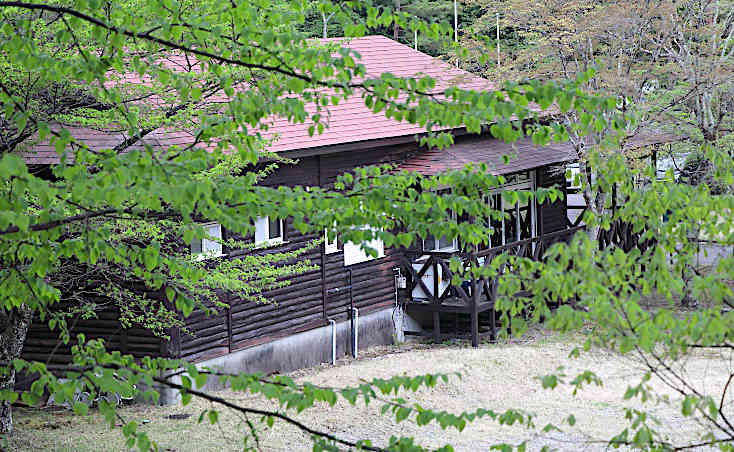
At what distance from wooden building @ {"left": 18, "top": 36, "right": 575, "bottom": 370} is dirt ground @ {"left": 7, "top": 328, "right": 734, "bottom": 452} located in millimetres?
877

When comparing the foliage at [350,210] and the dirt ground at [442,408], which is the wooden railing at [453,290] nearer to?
the dirt ground at [442,408]

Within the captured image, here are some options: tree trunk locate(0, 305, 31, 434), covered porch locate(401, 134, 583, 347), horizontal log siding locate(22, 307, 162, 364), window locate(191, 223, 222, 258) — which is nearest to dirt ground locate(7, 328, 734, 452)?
horizontal log siding locate(22, 307, 162, 364)

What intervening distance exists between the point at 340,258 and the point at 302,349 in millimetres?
1667

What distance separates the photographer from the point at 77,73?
4.48m

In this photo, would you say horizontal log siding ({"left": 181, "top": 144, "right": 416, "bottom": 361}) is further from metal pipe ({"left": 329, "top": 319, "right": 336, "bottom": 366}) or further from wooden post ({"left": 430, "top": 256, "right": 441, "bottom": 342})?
wooden post ({"left": 430, "top": 256, "right": 441, "bottom": 342})

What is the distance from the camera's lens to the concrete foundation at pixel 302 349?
1301cm

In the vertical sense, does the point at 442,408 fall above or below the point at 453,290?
below

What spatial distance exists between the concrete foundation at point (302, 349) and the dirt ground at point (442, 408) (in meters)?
0.29

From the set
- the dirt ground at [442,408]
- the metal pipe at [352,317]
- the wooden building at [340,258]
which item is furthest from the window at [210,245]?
the metal pipe at [352,317]

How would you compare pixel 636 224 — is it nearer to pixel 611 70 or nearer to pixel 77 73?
pixel 77 73

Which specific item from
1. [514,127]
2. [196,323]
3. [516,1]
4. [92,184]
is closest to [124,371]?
[92,184]

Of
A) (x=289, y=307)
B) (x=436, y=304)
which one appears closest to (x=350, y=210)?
(x=289, y=307)

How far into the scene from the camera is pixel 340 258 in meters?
15.0

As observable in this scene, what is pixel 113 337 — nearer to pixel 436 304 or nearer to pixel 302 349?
pixel 302 349
